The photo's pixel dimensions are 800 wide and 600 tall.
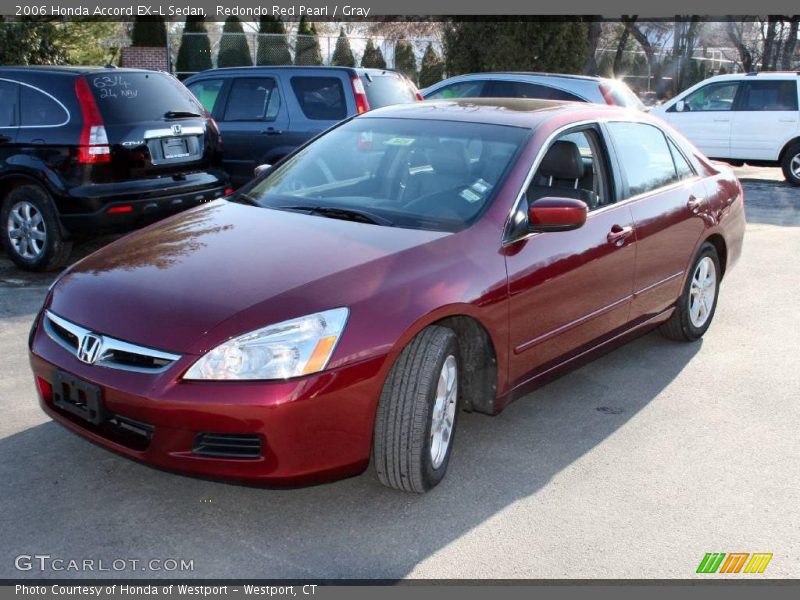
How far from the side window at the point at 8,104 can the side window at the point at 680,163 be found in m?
5.42

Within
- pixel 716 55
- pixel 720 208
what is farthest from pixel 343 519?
pixel 716 55

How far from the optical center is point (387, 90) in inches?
410

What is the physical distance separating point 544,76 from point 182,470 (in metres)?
10.6

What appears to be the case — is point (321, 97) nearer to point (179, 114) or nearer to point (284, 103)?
point (284, 103)

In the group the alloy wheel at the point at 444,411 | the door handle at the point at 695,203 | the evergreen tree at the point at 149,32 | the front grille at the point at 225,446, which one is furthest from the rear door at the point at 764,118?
the evergreen tree at the point at 149,32

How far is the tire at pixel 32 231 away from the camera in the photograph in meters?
7.55

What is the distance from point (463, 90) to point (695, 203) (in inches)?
324

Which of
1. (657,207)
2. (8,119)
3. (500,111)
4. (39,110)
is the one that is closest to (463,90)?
(39,110)

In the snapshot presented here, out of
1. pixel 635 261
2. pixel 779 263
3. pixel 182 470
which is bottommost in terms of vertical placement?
pixel 779 263

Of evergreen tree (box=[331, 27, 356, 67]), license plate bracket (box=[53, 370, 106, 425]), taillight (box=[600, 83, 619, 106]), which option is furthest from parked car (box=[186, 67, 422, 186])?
evergreen tree (box=[331, 27, 356, 67])

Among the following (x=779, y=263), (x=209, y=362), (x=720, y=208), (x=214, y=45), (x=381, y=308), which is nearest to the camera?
(x=209, y=362)

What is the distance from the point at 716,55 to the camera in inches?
1969

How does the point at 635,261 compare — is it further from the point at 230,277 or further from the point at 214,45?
the point at 214,45

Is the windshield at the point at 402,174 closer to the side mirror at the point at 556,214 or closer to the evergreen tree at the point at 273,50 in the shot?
the side mirror at the point at 556,214
